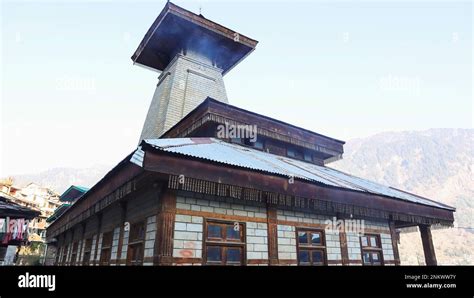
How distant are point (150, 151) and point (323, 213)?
5.67 metres

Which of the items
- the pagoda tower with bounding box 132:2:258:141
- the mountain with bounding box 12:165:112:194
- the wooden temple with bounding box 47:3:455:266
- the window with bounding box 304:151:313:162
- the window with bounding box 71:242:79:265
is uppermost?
the mountain with bounding box 12:165:112:194

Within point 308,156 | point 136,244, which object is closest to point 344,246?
point 308,156

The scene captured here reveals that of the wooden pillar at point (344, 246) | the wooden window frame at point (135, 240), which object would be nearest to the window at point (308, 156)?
the wooden pillar at point (344, 246)

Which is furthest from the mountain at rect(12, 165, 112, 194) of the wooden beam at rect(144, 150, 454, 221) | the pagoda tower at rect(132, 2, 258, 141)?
the wooden beam at rect(144, 150, 454, 221)

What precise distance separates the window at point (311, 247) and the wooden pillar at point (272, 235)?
0.80m

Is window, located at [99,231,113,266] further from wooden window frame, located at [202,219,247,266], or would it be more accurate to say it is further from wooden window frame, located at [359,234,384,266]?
wooden window frame, located at [359,234,384,266]

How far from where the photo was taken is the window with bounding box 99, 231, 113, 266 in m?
8.87

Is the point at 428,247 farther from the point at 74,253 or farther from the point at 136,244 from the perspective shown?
the point at 74,253

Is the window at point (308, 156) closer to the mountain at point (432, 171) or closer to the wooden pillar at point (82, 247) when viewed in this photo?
the wooden pillar at point (82, 247)

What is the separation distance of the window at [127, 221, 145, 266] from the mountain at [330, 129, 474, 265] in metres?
69.5

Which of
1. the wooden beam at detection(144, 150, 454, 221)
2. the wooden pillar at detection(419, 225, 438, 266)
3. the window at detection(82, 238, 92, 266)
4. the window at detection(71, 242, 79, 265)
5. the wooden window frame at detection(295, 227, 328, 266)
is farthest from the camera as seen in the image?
the window at detection(71, 242, 79, 265)

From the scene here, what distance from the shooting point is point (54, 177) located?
605 feet

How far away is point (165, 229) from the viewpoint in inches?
230
